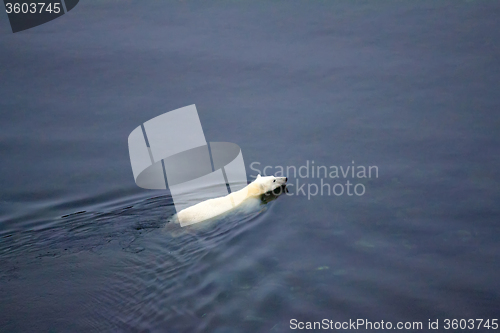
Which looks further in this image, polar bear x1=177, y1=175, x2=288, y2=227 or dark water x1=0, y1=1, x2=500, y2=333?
polar bear x1=177, y1=175, x2=288, y2=227

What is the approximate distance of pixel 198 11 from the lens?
860cm

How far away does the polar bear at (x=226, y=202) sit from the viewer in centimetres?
492

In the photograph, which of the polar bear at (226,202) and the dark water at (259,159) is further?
the polar bear at (226,202)

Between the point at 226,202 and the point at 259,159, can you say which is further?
the point at 259,159

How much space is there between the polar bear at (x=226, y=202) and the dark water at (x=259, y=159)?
0.13 meters

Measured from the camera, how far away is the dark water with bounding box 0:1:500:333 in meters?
4.02

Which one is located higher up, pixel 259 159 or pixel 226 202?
pixel 259 159

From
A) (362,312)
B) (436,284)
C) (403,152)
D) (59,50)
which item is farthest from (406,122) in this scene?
(59,50)

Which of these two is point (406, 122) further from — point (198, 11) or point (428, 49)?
point (198, 11)

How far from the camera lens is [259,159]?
594 centimetres

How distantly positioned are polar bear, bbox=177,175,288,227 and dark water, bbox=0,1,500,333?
0.44 ft

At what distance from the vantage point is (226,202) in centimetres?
512

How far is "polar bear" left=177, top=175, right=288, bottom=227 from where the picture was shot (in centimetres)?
492

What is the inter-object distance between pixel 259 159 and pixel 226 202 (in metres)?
0.98
